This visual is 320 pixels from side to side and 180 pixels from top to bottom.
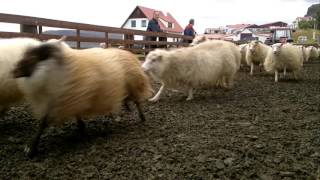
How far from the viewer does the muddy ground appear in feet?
13.1

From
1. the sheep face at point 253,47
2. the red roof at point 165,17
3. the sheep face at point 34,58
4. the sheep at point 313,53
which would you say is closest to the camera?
the sheep face at point 34,58

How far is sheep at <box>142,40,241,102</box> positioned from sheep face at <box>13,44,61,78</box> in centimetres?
368

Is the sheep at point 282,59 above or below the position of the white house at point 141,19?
below

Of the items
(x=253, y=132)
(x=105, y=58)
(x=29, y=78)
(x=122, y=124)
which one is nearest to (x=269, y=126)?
(x=253, y=132)

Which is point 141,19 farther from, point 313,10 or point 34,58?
point 313,10

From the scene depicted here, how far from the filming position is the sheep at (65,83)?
4.43 metres

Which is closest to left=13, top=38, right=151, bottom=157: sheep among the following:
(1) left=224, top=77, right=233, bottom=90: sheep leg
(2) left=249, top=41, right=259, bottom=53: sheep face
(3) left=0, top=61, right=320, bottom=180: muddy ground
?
(3) left=0, top=61, right=320, bottom=180: muddy ground

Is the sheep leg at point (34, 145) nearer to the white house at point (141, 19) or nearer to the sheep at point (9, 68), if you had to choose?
the sheep at point (9, 68)

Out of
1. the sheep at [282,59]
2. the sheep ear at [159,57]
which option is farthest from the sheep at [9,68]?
the sheep at [282,59]

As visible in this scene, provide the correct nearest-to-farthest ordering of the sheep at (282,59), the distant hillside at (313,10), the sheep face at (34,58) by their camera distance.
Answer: the sheep face at (34,58), the sheep at (282,59), the distant hillside at (313,10)

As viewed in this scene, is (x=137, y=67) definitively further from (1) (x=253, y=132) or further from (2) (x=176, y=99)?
(2) (x=176, y=99)

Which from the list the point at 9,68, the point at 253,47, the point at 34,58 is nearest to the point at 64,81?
the point at 34,58

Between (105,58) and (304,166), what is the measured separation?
279 centimetres

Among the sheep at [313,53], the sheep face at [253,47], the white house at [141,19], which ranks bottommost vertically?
the sheep at [313,53]
